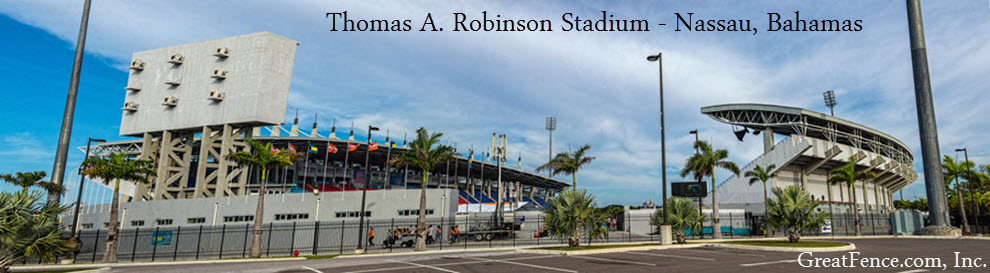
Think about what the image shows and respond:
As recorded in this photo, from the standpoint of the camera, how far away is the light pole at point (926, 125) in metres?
37.3

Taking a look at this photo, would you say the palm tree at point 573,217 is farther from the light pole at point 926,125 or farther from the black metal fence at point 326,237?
the light pole at point 926,125

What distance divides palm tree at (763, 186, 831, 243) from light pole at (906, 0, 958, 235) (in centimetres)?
2044

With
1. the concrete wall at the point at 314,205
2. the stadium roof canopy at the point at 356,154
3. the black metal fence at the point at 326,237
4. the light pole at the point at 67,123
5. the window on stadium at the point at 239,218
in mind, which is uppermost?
the stadium roof canopy at the point at 356,154

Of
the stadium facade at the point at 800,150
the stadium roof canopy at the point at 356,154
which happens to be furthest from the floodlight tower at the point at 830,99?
the stadium roof canopy at the point at 356,154

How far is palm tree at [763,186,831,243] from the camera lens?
2416cm

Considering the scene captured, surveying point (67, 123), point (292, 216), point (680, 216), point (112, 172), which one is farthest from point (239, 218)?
point (680, 216)

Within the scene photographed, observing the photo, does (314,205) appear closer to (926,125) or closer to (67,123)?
(67,123)

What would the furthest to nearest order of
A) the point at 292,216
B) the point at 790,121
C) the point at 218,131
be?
the point at 790,121
the point at 218,131
the point at 292,216

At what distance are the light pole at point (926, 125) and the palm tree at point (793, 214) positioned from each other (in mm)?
20439

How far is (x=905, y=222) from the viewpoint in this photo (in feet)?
139

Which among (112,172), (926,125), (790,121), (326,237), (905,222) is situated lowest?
(326,237)

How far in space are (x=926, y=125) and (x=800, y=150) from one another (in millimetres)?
30725

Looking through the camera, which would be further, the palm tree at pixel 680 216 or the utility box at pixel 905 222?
the utility box at pixel 905 222

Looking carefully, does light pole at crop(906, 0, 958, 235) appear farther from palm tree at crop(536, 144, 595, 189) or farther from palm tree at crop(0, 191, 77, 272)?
palm tree at crop(0, 191, 77, 272)
